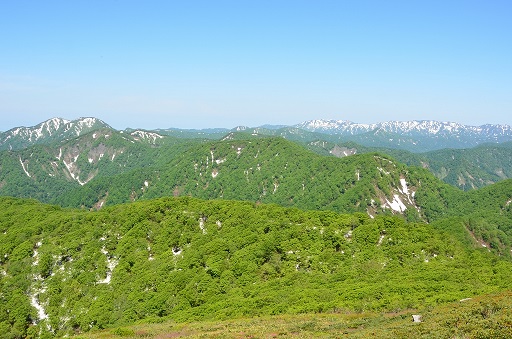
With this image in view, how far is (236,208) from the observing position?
10706 cm

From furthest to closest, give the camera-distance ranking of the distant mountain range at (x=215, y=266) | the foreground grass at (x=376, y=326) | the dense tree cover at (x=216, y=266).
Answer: the dense tree cover at (x=216, y=266)
the distant mountain range at (x=215, y=266)
the foreground grass at (x=376, y=326)

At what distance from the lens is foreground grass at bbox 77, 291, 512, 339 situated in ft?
104

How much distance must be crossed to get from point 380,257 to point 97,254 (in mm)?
72777

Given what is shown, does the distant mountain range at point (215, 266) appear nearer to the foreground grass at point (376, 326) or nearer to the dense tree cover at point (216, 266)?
the dense tree cover at point (216, 266)

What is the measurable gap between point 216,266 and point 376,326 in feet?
161

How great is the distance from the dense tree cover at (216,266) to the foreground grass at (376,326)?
10299 mm

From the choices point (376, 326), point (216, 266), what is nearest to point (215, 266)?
point (216, 266)

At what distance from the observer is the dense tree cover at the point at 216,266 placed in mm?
70625

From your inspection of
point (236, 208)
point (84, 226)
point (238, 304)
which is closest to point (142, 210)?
point (84, 226)

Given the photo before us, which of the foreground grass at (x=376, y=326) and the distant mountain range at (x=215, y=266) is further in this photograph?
the distant mountain range at (x=215, y=266)

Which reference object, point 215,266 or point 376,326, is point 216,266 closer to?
point 215,266

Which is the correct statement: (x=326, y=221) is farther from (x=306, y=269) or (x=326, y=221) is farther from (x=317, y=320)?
(x=317, y=320)

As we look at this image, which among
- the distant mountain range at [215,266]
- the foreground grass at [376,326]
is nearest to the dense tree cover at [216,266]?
the distant mountain range at [215,266]

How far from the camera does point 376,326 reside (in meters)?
45.2
